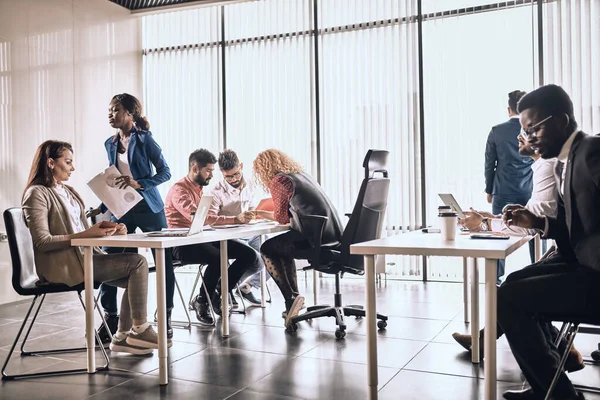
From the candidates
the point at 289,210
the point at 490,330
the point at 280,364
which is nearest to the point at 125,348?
the point at 280,364

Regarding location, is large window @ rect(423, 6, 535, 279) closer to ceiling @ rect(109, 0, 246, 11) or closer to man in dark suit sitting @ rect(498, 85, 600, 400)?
ceiling @ rect(109, 0, 246, 11)

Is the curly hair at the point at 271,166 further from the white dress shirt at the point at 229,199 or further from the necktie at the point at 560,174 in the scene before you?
the necktie at the point at 560,174

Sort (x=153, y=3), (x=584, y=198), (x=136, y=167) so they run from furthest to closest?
(x=153, y=3)
(x=136, y=167)
(x=584, y=198)

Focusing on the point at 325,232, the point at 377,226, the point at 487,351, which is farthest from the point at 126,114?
the point at 487,351

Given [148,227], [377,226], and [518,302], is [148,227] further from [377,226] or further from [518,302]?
[518,302]

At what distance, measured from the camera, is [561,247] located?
2396 millimetres

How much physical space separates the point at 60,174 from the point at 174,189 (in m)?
1.31

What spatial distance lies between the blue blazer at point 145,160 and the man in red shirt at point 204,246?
0.54 m

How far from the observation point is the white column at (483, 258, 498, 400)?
7.17 ft

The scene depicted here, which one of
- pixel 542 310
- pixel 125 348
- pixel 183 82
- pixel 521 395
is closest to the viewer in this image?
pixel 542 310

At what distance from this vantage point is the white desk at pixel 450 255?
7.18 feet

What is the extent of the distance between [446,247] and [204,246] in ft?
7.79

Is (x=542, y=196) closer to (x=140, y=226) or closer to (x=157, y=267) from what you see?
(x=157, y=267)

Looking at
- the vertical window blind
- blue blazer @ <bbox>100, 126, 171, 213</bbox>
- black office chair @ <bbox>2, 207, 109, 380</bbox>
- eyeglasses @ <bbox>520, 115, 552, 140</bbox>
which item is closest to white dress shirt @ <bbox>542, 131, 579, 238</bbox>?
eyeglasses @ <bbox>520, 115, 552, 140</bbox>
